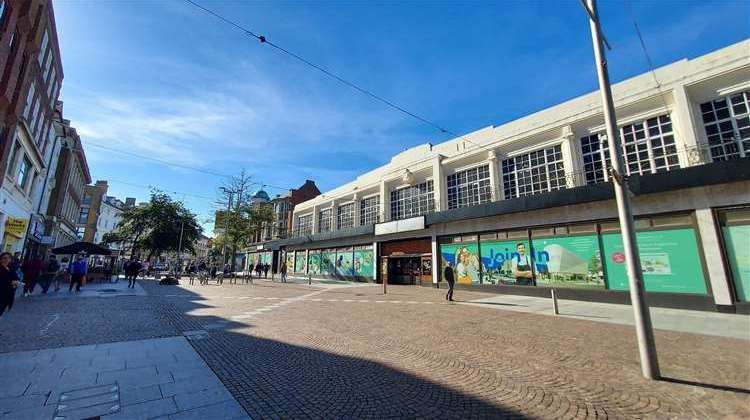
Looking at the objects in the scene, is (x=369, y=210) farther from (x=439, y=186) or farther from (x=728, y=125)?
(x=728, y=125)

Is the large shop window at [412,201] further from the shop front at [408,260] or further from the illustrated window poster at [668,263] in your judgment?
the illustrated window poster at [668,263]

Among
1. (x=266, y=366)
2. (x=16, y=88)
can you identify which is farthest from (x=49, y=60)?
(x=266, y=366)

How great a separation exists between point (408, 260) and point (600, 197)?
14803 mm

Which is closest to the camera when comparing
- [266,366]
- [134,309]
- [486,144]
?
[266,366]

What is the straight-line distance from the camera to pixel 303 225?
43938 millimetres

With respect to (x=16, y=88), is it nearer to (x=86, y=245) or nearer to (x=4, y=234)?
(x=4, y=234)

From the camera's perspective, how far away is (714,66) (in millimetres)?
13141

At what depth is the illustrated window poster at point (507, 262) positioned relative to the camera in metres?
17.3

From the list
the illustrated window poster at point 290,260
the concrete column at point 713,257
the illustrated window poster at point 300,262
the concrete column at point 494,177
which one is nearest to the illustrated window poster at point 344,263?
the illustrated window poster at point 300,262

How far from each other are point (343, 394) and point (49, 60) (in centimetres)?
Answer: 3089

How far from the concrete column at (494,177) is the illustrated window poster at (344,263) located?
53.5 feet

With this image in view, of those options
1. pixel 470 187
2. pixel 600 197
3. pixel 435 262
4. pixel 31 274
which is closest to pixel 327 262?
pixel 435 262

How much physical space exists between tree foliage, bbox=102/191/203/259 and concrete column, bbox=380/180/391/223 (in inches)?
1323

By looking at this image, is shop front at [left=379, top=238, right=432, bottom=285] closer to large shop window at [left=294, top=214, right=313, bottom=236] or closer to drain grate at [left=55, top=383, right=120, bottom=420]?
large shop window at [left=294, top=214, right=313, bottom=236]
